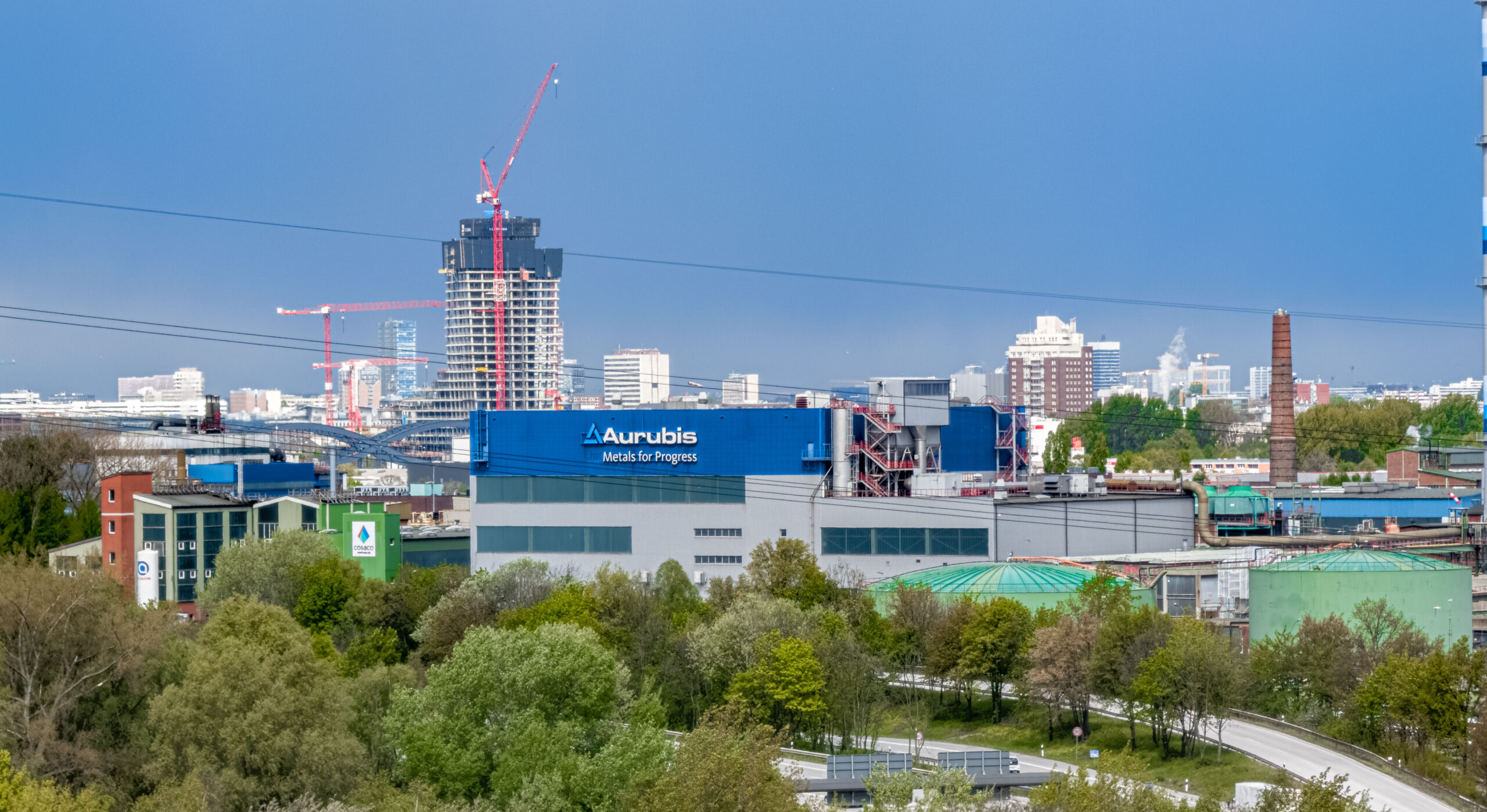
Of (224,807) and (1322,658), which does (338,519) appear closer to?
(224,807)

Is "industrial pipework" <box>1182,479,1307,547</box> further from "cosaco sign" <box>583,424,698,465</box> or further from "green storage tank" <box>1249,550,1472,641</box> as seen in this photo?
"cosaco sign" <box>583,424,698,465</box>

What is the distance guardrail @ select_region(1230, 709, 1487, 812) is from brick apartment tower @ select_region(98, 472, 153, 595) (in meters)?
47.1

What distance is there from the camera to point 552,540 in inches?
3022

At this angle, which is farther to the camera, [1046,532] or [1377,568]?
[1046,532]

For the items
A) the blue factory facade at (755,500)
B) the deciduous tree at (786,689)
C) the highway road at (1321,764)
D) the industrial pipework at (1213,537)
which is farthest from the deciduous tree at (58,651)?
the industrial pipework at (1213,537)

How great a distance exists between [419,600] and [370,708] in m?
16.8

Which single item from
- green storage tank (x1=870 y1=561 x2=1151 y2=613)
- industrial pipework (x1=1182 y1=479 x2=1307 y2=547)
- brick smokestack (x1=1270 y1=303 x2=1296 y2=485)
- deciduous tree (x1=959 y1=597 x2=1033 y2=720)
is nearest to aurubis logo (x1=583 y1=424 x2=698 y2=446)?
green storage tank (x1=870 y1=561 x2=1151 y2=613)

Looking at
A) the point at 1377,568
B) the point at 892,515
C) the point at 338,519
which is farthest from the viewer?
the point at 338,519

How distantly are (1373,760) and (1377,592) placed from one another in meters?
12.3

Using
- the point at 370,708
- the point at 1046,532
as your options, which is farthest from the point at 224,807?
the point at 1046,532

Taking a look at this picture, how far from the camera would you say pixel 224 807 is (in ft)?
137

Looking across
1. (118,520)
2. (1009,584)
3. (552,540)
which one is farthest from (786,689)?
(118,520)

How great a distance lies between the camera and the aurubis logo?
76188mm

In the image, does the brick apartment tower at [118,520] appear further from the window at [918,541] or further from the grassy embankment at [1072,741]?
the grassy embankment at [1072,741]
